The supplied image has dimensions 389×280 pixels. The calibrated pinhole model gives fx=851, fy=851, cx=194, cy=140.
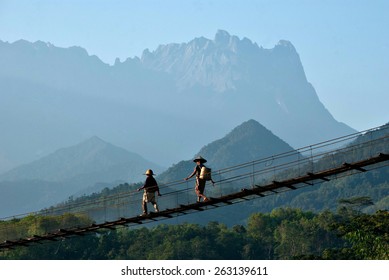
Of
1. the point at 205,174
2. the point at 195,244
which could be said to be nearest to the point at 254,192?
the point at 205,174

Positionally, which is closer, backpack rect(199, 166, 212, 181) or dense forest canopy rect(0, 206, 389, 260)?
backpack rect(199, 166, 212, 181)

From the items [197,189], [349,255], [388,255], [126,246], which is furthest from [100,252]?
[197,189]

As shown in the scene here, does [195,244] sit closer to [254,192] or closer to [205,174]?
[205,174]

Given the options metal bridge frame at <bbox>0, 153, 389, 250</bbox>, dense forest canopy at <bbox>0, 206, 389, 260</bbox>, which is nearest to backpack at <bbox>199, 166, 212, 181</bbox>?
metal bridge frame at <bbox>0, 153, 389, 250</bbox>

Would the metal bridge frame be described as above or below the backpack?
below

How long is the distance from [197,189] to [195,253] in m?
104

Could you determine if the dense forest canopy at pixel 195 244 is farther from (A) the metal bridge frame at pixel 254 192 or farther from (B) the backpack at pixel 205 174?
(B) the backpack at pixel 205 174

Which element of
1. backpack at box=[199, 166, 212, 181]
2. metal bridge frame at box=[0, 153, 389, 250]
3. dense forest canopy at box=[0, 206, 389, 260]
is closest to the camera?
metal bridge frame at box=[0, 153, 389, 250]

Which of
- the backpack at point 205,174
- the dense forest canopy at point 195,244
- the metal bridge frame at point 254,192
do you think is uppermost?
the dense forest canopy at point 195,244

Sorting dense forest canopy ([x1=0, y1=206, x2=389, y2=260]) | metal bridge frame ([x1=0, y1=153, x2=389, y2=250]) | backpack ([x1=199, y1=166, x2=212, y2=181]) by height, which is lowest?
metal bridge frame ([x1=0, y1=153, x2=389, y2=250])

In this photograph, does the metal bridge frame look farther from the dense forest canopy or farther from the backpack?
the dense forest canopy

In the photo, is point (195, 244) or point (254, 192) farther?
point (195, 244)

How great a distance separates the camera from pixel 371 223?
7344cm

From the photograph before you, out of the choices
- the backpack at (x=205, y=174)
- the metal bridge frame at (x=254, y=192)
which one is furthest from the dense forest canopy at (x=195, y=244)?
the backpack at (x=205, y=174)
